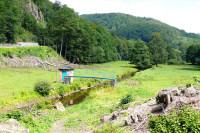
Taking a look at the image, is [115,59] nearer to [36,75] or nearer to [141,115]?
[36,75]

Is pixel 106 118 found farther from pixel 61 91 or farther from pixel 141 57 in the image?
pixel 141 57

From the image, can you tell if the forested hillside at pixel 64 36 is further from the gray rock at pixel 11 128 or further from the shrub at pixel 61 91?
the gray rock at pixel 11 128

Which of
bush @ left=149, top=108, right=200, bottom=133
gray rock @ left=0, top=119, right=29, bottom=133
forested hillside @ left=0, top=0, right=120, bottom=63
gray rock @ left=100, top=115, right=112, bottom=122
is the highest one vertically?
forested hillside @ left=0, top=0, right=120, bottom=63

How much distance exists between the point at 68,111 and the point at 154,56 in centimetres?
11227

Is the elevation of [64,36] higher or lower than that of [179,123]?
higher

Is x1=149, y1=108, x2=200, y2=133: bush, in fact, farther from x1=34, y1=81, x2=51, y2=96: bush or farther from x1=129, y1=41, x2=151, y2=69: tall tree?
x1=129, y1=41, x2=151, y2=69: tall tree

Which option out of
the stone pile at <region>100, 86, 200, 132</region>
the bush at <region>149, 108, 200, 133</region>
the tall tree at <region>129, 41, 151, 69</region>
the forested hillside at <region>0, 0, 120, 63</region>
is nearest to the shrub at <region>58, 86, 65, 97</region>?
the stone pile at <region>100, 86, 200, 132</region>

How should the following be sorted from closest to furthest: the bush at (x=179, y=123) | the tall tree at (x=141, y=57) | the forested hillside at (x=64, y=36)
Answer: the bush at (x=179, y=123), the forested hillside at (x=64, y=36), the tall tree at (x=141, y=57)

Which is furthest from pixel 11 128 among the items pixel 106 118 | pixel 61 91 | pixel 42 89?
pixel 61 91

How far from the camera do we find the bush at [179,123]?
2911cm

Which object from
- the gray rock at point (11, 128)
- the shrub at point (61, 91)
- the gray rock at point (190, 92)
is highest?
the gray rock at point (190, 92)

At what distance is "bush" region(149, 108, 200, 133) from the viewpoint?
29.1 m

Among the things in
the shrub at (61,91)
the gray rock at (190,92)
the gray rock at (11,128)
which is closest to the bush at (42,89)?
the shrub at (61,91)

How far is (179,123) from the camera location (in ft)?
96.8
